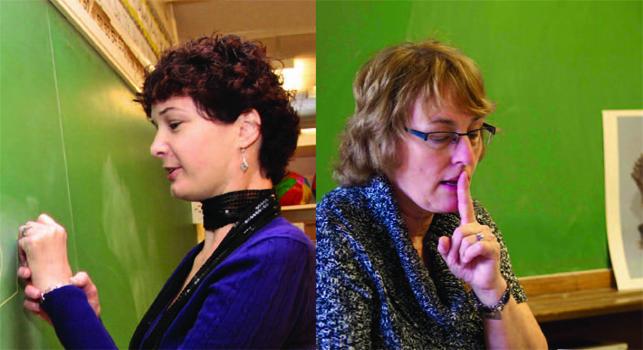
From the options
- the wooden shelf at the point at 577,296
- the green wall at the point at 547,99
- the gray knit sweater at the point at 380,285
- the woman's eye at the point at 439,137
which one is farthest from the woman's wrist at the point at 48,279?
the wooden shelf at the point at 577,296

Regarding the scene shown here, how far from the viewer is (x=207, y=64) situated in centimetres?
23

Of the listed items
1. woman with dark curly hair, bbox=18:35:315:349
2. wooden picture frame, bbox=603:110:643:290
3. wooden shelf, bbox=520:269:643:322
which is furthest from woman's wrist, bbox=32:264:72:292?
wooden picture frame, bbox=603:110:643:290

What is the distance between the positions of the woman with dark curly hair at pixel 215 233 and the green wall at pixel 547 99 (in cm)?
42

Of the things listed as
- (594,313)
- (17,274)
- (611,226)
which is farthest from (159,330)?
(611,226)

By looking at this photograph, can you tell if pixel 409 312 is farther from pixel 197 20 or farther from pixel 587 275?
pixel 587 275

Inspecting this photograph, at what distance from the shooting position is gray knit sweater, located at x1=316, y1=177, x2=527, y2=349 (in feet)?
1.34

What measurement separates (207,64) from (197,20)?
0.03 meters

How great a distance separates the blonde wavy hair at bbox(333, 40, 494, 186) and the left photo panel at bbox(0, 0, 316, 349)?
22 centimetres

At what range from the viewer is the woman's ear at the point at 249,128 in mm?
238

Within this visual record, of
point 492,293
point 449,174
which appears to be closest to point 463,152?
point 449,174

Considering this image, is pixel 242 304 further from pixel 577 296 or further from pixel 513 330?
pixel 577 296

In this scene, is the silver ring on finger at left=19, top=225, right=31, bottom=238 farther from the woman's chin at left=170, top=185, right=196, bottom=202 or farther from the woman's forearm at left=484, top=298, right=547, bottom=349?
the woman's forearm at left=484, top=298, right=547, bottom=349

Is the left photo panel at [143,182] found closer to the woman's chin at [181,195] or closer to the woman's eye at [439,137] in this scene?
the woman's chin at [181,195]

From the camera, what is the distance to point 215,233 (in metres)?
0.23
